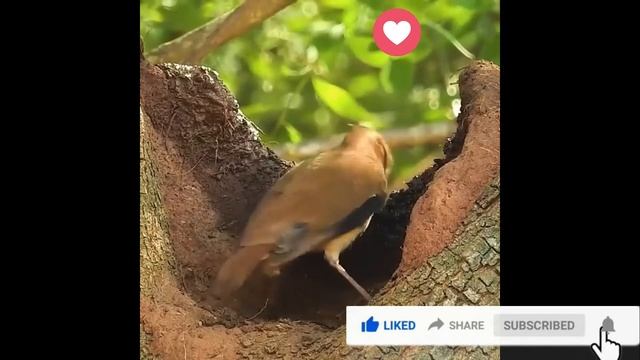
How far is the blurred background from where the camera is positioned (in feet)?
8.13

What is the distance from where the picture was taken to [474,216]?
92.4 inches

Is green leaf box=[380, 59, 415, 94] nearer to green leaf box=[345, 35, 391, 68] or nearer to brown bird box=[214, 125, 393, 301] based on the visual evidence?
green leaf box=[345, 35, 391, 68]

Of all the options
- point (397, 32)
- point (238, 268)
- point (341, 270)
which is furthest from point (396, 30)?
point (238, 268)

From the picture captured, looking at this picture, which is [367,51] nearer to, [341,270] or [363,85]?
[363,85]

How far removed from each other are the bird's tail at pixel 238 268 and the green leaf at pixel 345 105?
411 mm

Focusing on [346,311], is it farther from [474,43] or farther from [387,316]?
[474,43]

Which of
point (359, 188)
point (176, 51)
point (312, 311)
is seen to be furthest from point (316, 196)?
point (176, 51)

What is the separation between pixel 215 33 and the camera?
2555 millimetres

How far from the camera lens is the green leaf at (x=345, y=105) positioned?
249 centimetres

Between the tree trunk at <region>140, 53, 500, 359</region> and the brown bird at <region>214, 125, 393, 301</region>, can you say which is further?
the brown bird at <region>214, 125, 393, 301</region>
